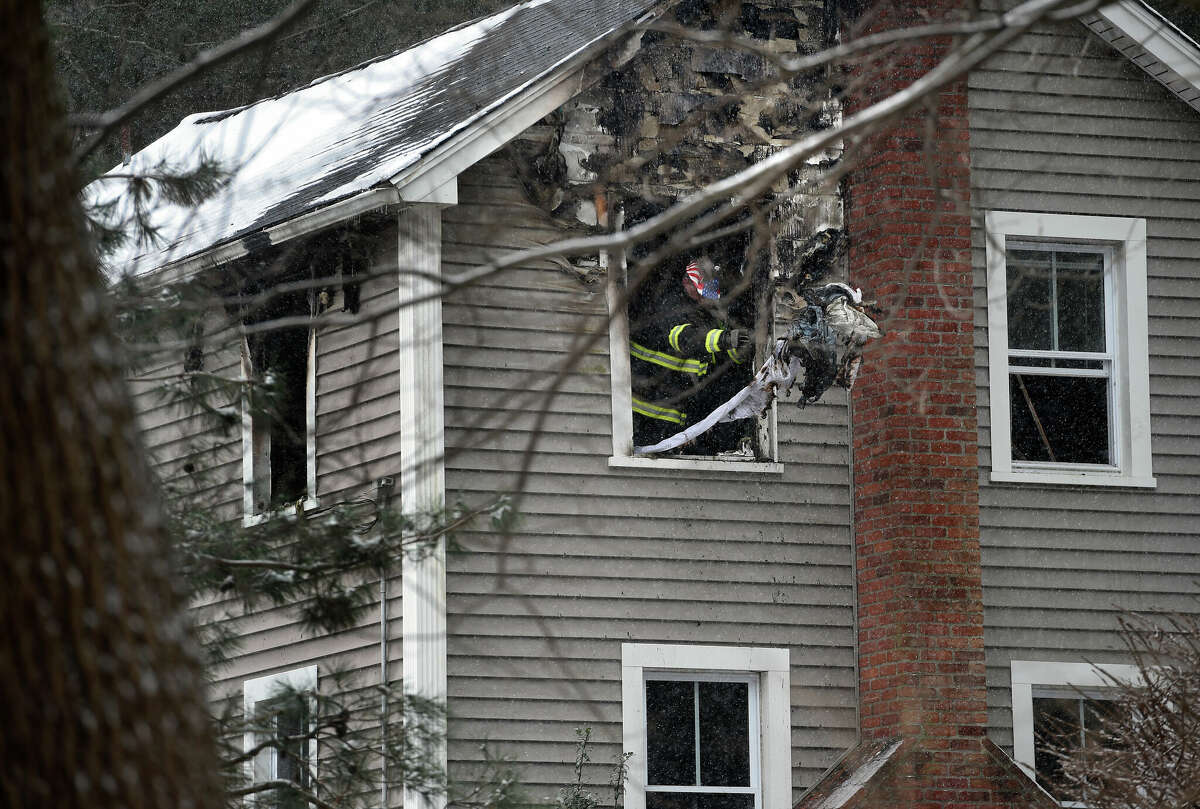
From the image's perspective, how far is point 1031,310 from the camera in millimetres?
11688

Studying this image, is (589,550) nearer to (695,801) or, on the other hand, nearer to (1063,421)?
(695,801)

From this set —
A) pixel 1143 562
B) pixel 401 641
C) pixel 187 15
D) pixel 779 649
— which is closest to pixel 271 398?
pixel 401 641

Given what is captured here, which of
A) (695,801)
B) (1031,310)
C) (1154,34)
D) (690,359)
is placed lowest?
(695,801)

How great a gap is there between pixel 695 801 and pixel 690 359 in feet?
9.70

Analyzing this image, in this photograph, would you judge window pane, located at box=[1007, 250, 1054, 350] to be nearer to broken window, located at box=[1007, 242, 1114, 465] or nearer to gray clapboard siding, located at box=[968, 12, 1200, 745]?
broken window, located at box=[1007, 242, 1114, 465]

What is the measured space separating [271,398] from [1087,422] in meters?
6.42

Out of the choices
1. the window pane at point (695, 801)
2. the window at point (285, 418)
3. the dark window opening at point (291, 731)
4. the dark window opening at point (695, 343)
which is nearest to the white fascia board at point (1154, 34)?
the dark window opening at point (695, 343)

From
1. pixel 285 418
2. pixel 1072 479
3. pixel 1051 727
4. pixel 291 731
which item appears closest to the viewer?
pixel 291 731

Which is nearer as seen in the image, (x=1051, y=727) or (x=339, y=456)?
(x=339, y=456)

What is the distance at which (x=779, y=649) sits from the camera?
35.2ft

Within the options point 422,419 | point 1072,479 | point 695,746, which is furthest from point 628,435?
point 1072,479

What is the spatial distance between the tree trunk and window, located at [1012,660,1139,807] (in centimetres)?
822

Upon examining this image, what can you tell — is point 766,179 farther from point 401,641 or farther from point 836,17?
point 836,17

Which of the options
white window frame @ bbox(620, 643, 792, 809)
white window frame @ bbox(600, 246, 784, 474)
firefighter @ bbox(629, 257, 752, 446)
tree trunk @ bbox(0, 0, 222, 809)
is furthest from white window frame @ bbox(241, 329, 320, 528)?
tree trunk @ bbox(0, 0, 222, 809)
